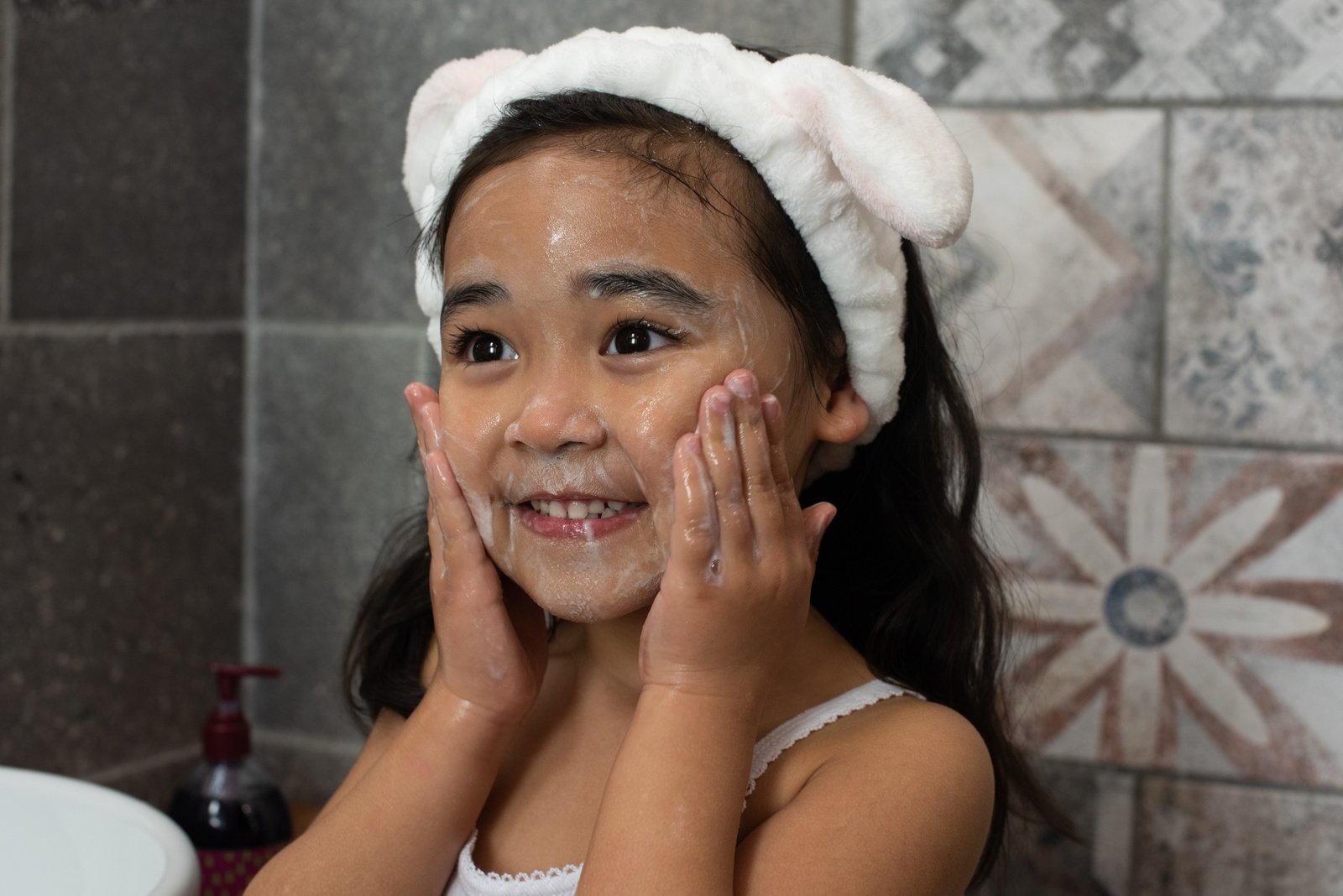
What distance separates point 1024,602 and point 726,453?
0.56 meters

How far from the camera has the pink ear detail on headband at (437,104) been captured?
2.96 feet

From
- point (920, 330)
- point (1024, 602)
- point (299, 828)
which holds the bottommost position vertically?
point (299, 828)

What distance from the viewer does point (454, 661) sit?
0.87m

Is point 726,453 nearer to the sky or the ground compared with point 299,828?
nearer to the sky

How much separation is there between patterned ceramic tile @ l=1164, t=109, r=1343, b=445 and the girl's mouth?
23.8 inches

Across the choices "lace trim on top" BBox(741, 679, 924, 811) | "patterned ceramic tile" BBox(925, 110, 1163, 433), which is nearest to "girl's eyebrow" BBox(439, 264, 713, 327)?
"lace trim on top" BBox(741, 679, 924, 811)

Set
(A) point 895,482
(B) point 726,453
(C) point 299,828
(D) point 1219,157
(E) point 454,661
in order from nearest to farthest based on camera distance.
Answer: (B) point 726,453
(E) point 454,661
(A) point 895,482
(D) point 1219,157
(C) point 299,828

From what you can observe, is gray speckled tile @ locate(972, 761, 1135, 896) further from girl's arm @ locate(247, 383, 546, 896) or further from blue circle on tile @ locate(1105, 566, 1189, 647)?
girl's arm @ locate(247, 383, 546, 896)

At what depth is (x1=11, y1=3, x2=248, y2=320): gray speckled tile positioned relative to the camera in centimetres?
116

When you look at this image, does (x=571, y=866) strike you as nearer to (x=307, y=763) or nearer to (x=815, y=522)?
(x=815, y=522)

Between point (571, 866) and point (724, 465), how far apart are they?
0.98 ft

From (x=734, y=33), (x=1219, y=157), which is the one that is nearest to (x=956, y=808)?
(x=1219, y=157)

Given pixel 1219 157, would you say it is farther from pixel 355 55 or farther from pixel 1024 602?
pixel 355 55

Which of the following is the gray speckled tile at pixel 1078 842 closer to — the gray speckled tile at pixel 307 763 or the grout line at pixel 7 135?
the gray speckled tile at pixel 307 763
